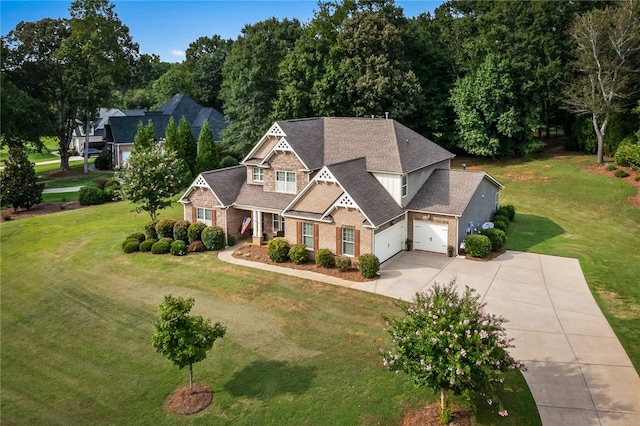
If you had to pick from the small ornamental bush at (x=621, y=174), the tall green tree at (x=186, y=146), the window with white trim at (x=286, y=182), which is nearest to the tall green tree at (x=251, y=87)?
the tall green tree at (x=186, y=146)

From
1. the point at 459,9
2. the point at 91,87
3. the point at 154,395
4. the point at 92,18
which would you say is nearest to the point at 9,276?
the point at 154,395

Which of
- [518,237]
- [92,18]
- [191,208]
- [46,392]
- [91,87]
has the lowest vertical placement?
[46,392]

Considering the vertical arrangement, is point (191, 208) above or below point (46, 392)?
above

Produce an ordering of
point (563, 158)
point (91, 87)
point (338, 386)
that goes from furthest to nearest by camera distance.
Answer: point (91, 87)
point (563, 158)
point (338, 386)

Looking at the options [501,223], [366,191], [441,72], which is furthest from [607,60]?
[366,191]

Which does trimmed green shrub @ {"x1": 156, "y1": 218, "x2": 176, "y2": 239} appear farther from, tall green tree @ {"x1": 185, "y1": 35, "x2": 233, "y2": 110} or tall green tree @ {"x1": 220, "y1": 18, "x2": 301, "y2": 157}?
tall green tree @ {"x1": 185, "y1": 35, "x2": 233, "y2": 110}

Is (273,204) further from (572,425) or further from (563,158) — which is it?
(563,158)
